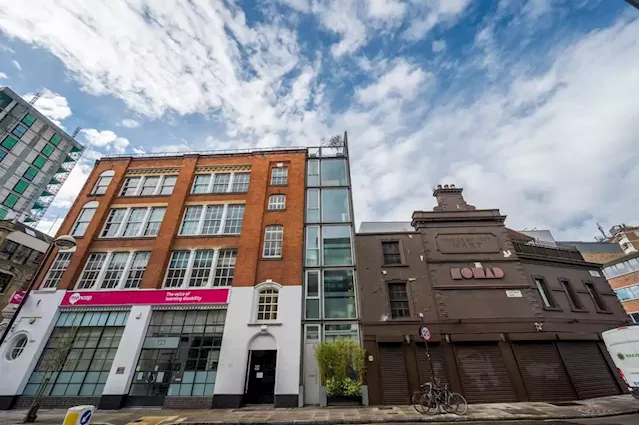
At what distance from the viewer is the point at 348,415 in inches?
418

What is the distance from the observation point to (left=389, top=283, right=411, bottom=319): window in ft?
50.6

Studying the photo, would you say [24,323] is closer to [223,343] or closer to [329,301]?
[223,343]

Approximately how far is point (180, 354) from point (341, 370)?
896 cm

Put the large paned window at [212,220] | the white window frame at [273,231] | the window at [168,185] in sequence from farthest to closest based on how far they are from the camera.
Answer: the window at [168,185]
the large paned window at [212,220]
the white window frame at [273,231]

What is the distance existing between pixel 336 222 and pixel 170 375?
12.9 m

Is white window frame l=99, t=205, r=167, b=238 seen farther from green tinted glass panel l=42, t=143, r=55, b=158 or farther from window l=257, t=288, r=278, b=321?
green tinted glass panel l=42, t=143, r=55, b=158

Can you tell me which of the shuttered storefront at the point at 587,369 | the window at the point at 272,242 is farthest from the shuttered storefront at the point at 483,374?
the window at the point at 272,242

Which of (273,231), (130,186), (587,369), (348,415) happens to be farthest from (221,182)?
(587,369)

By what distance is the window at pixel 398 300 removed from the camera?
15.4 metres

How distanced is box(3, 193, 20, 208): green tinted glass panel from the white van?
64.4 metres

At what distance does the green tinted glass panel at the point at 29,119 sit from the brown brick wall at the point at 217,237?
35.0 m

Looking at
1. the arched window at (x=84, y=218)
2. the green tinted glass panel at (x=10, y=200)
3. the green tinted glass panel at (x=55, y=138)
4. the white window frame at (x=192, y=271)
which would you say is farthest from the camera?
the green tinted glass panel at (x=55, y=138)

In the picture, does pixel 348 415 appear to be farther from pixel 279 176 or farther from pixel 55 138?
pixel 55 138

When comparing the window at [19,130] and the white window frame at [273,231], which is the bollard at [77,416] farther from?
the window at [19,130]
